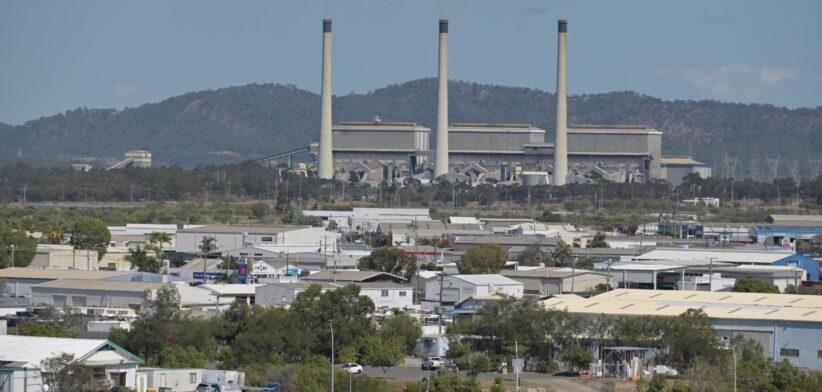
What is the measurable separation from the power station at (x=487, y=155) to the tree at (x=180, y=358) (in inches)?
3683

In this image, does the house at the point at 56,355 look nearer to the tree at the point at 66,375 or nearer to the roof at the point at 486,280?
the tree at the point at 66,375

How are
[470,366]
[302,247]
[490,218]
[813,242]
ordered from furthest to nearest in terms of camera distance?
[490,218] → [813,242] → [302,247] → [470,366]

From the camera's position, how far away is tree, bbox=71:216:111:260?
225 feet

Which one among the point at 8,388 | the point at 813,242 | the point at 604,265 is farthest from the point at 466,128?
the point at 8,388

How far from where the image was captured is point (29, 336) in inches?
1342

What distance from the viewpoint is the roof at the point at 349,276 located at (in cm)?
5297

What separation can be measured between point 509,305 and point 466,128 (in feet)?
317

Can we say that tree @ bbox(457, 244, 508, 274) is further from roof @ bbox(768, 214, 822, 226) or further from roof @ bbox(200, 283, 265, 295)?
roof @ bbox(768, 214, 822, 226)

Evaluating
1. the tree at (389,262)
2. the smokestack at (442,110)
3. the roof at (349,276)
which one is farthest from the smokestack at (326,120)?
the roof at (349,276)

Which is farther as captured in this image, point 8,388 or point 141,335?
point 141,335

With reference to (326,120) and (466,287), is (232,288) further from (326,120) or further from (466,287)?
(326,120)

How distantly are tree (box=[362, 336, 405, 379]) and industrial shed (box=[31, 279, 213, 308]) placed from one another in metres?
10.5

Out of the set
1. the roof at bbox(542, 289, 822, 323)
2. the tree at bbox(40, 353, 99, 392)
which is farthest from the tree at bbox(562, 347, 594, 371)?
the tree at bbox(40, 353, 99, 392)

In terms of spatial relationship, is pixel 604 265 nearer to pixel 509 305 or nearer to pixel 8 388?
pixel 509 305
